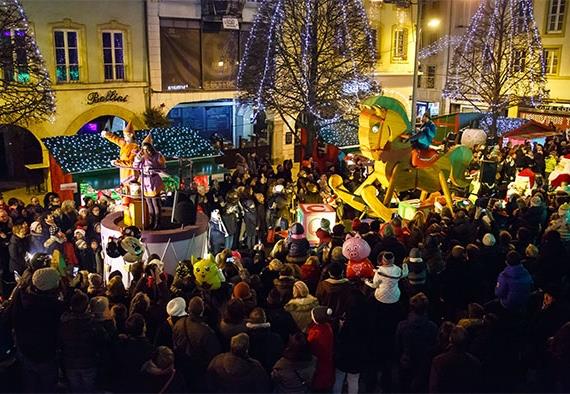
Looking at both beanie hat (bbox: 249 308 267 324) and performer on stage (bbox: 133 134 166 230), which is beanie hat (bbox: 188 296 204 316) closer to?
beanie hat (bbox: 249 308 267 324)

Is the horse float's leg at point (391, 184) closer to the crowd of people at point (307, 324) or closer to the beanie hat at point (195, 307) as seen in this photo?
the crowd of people at point (307, 324)

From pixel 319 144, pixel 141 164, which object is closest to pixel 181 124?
pixel 319 144

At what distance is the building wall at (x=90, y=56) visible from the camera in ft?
62.3

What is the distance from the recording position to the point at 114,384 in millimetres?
5824

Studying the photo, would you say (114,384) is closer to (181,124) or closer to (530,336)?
(530,336)

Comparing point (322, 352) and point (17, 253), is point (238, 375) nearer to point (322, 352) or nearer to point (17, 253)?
point (322, 352)

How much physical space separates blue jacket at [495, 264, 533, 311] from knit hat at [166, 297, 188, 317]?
397 centimetres

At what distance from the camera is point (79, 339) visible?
5891 millimetres

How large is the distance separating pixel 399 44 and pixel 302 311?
26.1 m

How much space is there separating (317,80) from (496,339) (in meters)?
15.6

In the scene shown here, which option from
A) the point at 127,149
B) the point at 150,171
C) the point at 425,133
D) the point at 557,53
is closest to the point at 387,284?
the point at 150,171

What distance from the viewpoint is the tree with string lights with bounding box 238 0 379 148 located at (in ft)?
66.6

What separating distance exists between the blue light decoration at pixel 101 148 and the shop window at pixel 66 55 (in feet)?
17.0

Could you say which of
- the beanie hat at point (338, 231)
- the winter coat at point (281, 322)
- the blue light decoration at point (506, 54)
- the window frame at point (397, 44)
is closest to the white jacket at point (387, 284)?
the winter coat at point (281, 322)
